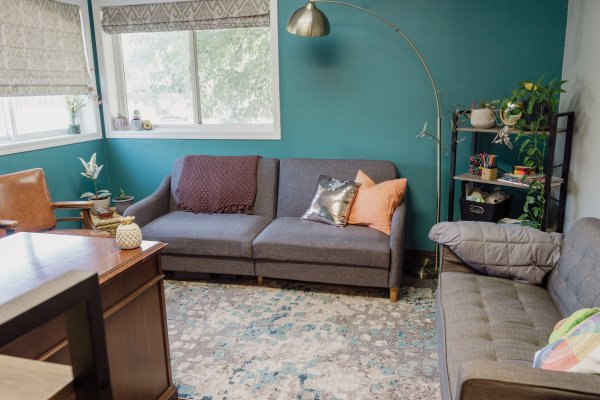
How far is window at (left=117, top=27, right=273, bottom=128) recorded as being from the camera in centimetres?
386

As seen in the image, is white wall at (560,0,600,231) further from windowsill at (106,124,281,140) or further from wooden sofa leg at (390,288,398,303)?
windowsill at (106,124,281,140)

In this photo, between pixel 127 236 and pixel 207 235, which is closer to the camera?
pixel 127 236

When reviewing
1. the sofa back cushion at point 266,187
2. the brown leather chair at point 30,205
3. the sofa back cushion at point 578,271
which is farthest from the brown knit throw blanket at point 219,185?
the sofa back cushion at point 578,271

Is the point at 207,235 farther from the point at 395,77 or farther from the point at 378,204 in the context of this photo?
the point at 395,77

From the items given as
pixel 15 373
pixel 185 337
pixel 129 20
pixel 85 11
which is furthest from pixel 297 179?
pixel 15 373

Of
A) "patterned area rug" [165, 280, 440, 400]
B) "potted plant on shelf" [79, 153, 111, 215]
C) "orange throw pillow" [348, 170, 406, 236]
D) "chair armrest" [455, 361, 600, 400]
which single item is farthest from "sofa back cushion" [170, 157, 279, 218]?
"chair armrest" [455, 361, 600, 400]

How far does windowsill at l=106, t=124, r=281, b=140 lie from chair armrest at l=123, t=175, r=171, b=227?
0.42 meters

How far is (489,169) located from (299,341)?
5.43ft

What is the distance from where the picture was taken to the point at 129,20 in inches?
154

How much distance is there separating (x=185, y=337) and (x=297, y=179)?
1.49 metres

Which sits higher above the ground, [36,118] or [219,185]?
[36,118]

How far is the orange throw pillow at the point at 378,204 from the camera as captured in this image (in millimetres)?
3176

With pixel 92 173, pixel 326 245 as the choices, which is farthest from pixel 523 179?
pixel 92 173

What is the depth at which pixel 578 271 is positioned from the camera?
6.51ft
